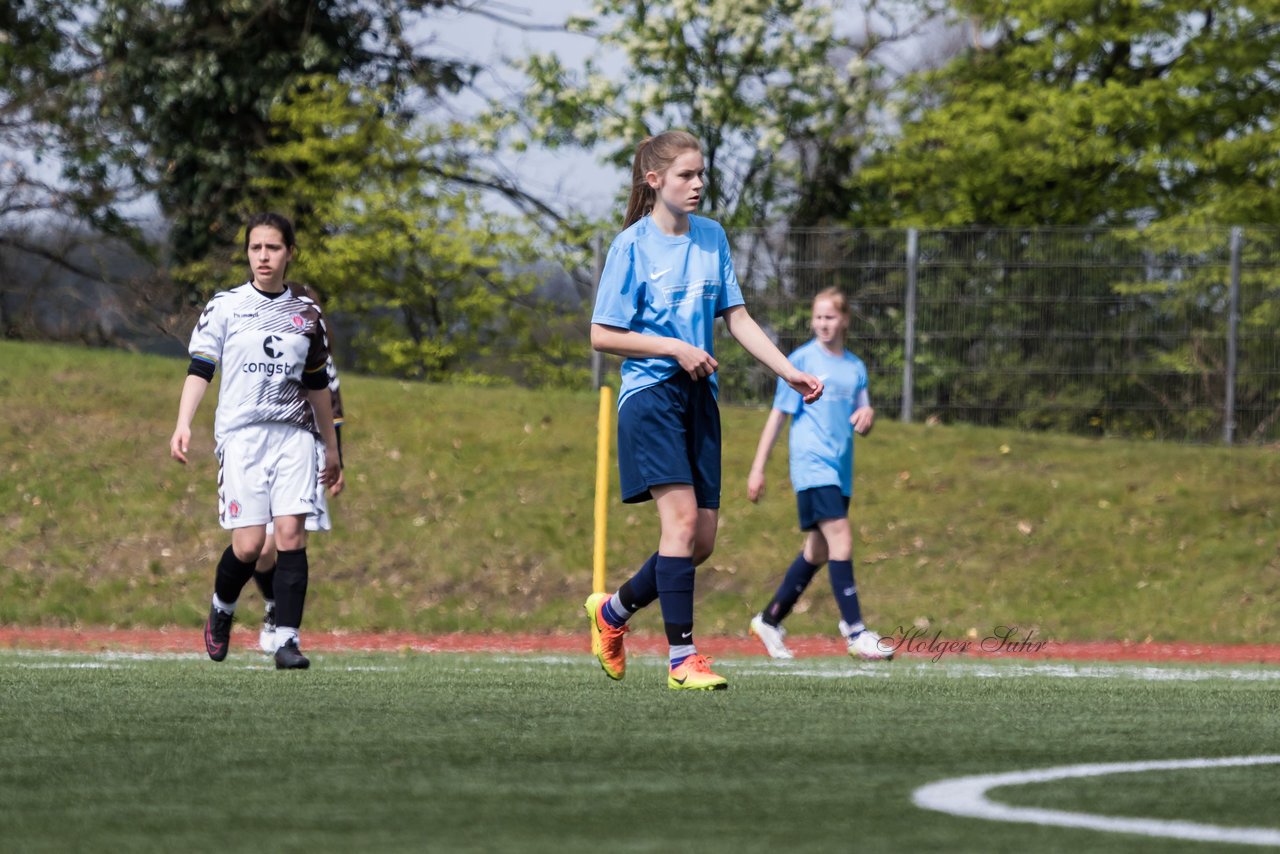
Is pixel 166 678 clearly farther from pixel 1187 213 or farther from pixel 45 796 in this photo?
pixel 1187 213

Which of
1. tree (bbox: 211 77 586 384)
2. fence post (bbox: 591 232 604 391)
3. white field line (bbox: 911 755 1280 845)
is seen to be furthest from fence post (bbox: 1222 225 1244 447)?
white field line (bbox: 911 755 1280 845)

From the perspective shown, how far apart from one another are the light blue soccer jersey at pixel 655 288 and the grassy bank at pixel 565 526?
337 inches

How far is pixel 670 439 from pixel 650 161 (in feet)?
3.47

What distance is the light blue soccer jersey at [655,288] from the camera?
6.51 meters

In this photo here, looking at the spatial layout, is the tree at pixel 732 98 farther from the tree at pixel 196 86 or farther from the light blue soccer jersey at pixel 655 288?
the light blue soccer jersey at pixel 655 288

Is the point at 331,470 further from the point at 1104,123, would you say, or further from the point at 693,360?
the point at 1104,123

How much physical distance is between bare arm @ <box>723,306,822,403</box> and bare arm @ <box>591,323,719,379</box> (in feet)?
0.95

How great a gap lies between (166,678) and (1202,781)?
13.7ft

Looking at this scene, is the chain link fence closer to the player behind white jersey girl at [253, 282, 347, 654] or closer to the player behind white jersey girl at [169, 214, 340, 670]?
the player behind white jersey girl at [253, 282, 347, 654]

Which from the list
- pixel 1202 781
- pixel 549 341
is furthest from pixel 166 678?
pixel 549 341

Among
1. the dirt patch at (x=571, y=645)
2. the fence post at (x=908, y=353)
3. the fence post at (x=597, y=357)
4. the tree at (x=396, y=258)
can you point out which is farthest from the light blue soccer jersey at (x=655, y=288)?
the tree at (x=396, y=258)

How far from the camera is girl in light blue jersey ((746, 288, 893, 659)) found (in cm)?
1008

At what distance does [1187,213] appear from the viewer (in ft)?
90.9

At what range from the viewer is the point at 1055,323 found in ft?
68.0
